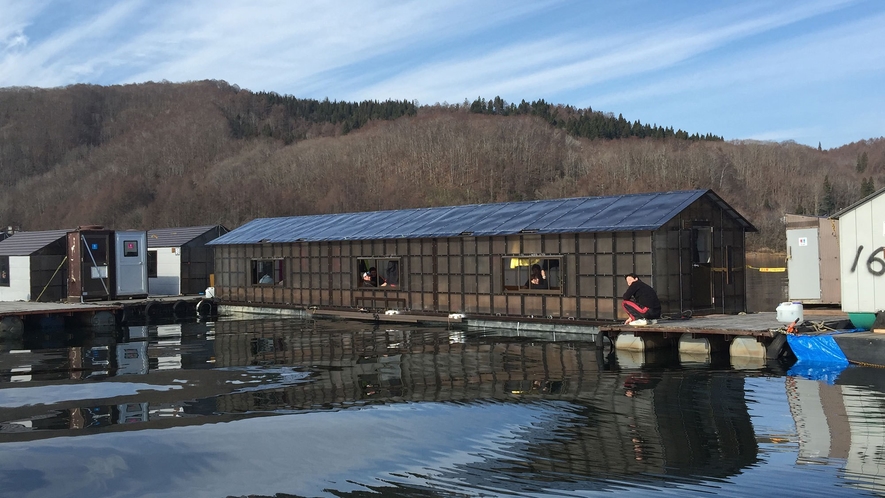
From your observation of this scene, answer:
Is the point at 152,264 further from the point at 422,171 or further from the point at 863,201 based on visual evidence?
the point at 422,171

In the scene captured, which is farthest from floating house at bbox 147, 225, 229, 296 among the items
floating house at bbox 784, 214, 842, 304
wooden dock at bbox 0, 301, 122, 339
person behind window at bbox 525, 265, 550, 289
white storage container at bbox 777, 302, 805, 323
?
white storage container at bbox 777, 302, 805, 323

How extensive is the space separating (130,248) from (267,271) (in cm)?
771

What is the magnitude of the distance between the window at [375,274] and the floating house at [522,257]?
60 millimetres

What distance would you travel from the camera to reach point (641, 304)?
84.4 ft

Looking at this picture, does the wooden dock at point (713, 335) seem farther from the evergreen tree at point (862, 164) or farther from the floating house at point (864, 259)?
the evergreen tree at point (862, 164)

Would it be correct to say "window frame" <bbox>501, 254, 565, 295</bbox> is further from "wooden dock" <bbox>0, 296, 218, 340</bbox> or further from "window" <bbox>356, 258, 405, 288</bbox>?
"wooden dock" <bbox>0, 296, 218, 340</bbox>

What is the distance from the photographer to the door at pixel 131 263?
4444 cm

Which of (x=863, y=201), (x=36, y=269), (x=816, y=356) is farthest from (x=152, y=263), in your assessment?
(x=863, y=201)

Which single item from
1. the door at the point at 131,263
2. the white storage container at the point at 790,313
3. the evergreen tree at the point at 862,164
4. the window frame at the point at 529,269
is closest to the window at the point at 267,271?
the door at the point at 131,263

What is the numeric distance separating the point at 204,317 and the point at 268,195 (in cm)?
9039

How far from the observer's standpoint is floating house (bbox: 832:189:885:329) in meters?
21.2

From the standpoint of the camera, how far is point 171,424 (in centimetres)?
1518

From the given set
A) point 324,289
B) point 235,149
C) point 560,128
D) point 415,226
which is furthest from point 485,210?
point 235,149

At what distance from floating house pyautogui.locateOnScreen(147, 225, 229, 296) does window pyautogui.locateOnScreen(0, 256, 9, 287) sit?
8879 mm
